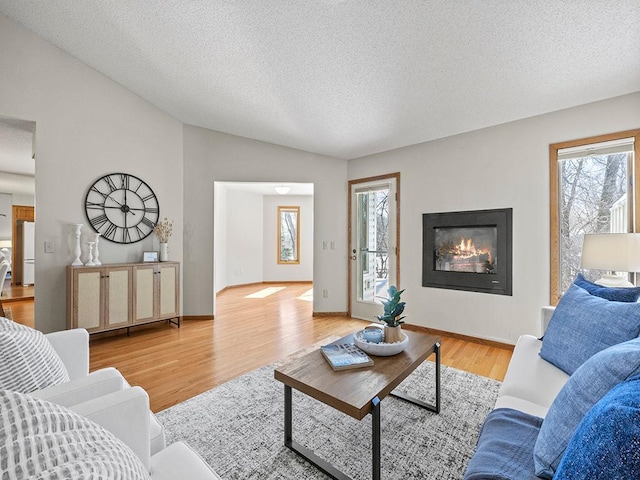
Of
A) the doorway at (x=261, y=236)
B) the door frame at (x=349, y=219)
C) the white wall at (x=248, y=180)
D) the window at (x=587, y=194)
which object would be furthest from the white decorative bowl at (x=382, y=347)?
the doorway at (x=261, y=236)

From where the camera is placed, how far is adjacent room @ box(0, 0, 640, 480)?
1.01 meters

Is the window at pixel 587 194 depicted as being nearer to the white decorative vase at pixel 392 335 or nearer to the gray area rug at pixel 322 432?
the gray area rug at pixel 322 432

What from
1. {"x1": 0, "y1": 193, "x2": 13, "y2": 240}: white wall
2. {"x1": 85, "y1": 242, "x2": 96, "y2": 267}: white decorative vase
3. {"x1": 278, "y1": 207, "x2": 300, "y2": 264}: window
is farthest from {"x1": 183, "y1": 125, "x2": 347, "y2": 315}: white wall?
{"x1": 0, "y1": 193, "x2": 13, "y2": 240}: white wall

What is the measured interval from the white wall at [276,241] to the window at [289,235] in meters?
0.09

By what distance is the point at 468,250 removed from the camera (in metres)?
3.54

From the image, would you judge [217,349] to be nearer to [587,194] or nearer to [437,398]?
[437,398]

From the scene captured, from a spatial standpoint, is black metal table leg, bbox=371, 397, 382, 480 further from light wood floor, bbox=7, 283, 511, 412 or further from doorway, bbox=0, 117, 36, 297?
doorway, bbox=0, 117, 36, 297

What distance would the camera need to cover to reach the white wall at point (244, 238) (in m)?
7.28

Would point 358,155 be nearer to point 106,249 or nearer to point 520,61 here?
point 520,61

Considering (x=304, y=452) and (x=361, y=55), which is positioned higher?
(x=361, y=55)

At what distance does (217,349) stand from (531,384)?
275cm

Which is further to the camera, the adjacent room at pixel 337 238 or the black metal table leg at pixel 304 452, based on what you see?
the black metal table leg at pixel 304 452

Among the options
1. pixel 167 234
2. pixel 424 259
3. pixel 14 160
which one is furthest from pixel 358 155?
pixel 14 160

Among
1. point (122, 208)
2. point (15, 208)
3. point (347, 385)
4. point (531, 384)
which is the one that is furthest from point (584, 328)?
point (15, 208)
